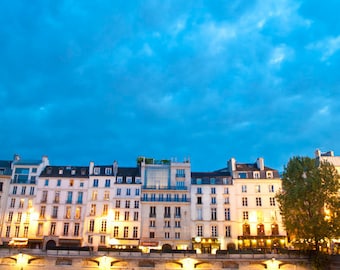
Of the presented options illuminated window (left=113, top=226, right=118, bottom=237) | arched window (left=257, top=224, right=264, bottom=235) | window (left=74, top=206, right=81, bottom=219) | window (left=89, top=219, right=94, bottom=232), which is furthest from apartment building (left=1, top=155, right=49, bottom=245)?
arched window (left=257, top=224, right=264, bottom=235)

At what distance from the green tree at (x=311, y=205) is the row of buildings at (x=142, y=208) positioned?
1546 cm

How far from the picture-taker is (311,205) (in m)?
38.3

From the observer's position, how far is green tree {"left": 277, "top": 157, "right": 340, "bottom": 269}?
3619 cm

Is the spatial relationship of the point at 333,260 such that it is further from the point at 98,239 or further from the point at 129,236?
the point at 98,239

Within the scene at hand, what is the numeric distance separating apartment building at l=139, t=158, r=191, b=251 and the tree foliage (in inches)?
779

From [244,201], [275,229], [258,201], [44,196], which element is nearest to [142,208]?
[44,196]

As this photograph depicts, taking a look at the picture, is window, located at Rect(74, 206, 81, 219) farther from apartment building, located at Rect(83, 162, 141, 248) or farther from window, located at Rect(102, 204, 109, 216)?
window, located at Rect(102, 204, 109, 216)

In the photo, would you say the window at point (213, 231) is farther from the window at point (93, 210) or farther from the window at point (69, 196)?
the window at point (69, 196)

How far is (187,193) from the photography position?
5650cm

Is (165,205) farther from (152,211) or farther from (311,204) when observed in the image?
(311,204)

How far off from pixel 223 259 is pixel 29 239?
1262 inches

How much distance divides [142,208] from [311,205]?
2757 cm

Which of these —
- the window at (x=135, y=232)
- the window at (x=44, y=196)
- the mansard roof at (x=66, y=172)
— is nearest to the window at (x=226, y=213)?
the window at (x=135, y=232)

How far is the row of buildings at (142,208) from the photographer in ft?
175
